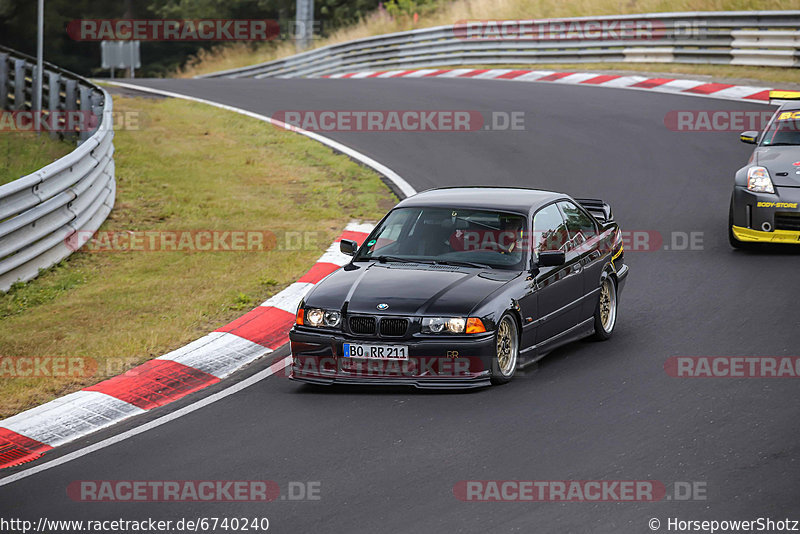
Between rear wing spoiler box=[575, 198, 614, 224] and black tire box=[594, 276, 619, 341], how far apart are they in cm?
83

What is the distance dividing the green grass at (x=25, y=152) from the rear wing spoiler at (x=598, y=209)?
740cm

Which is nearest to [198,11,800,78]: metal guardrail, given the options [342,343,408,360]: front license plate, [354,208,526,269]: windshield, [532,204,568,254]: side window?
[532,204,568,254]: side window

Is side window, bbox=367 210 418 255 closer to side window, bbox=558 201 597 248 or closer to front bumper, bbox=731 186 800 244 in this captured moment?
side window, bbox=558 201 597 248

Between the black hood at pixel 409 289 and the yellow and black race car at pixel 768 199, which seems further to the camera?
the yellow and black race car at pixel 768 199

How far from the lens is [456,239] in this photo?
8914 millimetres

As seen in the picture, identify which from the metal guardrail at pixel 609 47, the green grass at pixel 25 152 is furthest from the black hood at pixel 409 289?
the metal guardrail at pixel 609 47

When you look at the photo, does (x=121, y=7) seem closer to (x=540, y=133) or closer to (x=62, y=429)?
(x=540, y=133)

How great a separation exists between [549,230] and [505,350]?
1433 mm

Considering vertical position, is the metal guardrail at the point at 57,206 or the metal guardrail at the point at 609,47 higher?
the metal guardrail at the point at 609,47

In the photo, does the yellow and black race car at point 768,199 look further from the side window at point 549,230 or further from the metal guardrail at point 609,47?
the metal guardrail at point 609,47

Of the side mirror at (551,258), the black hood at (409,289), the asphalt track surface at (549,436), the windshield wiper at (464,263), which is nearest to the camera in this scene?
the asphalt track surface at (549,436)

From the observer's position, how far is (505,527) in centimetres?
568

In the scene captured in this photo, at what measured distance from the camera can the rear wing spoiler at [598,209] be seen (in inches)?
417

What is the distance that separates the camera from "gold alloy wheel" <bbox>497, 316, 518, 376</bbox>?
810 cm
